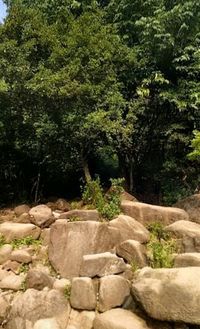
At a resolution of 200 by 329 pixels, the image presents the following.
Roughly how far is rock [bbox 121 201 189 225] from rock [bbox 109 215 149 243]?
1.55 ft

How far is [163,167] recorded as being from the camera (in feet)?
52.7

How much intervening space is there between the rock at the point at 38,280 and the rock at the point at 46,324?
1.06 meters

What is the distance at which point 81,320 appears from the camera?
8953mm

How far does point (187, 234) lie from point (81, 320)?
341 cm

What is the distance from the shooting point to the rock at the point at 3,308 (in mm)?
9391

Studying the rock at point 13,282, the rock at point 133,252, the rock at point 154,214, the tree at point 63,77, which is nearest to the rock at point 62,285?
the rock at point 13,282

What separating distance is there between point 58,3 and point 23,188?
7.23 meters

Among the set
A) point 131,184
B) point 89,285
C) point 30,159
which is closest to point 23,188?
point 30,159

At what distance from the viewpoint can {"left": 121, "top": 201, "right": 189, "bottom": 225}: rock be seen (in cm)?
1178

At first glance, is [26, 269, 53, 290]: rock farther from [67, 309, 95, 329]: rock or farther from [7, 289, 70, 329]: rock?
[67, 309, 95, 329]: rock

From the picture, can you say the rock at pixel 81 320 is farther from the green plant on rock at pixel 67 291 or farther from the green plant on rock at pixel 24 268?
the green plant on rock at pixel 24 268

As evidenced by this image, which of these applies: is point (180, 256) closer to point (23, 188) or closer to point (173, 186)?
point (173, 186)

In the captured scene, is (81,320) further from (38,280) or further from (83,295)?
(38,280)

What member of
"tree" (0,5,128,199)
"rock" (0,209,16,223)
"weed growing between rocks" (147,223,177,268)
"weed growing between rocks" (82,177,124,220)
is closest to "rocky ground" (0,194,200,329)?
"weed growing between rocks" (147,223,177,268)
